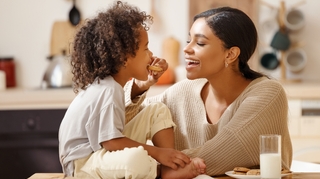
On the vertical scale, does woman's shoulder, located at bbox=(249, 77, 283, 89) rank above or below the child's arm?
above

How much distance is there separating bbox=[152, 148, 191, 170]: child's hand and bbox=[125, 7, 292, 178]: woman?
3 cm

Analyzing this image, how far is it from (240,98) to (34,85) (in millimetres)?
2548

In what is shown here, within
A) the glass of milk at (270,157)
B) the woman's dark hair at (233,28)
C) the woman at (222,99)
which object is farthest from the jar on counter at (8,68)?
the glass of milk at (270,157)

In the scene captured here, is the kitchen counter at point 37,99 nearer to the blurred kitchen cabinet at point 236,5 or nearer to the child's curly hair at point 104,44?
the blurred kitchen cabinet at point 236,5

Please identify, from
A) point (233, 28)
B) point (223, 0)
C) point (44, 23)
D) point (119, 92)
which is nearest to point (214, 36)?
point (233, 28)

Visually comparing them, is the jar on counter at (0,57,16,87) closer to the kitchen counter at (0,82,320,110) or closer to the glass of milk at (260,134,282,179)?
the kitchen counter at (0,82,320,110)

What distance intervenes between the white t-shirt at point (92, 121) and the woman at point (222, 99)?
221mm

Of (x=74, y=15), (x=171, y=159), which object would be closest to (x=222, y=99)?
(x=171, y=159)

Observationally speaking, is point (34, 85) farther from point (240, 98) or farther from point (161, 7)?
point (240, 98)

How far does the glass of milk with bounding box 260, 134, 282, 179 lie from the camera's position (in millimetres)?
1521

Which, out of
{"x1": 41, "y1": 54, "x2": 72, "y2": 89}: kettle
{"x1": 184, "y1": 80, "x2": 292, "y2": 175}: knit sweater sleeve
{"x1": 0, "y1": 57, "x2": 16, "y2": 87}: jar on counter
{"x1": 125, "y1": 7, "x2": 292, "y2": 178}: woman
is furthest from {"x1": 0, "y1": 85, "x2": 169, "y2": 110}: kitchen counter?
{"x1": 184, "y1": 80, "x2": 292, "y2": 175}: knit sweater sleeve

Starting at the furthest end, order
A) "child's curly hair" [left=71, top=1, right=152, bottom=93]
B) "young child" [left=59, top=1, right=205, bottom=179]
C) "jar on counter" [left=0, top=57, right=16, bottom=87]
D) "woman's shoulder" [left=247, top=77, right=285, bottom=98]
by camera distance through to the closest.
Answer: "jar on counter" [left=0, top=57, right=16, bottom=87], "woman's shoulder" [left=247, top=77, right=285, bottom=98], "child's curly hair" [left=71, top=1, right=152, bottom=93], "young child" [left=59, top=1, right=205, bottom=179]

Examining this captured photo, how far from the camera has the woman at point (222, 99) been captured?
1.84 meters

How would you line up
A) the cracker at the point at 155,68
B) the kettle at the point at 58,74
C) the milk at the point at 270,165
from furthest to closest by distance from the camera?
the kettle at the point at 58,74, the cracker at the point at 155,68, the milk at the point at 270,165
